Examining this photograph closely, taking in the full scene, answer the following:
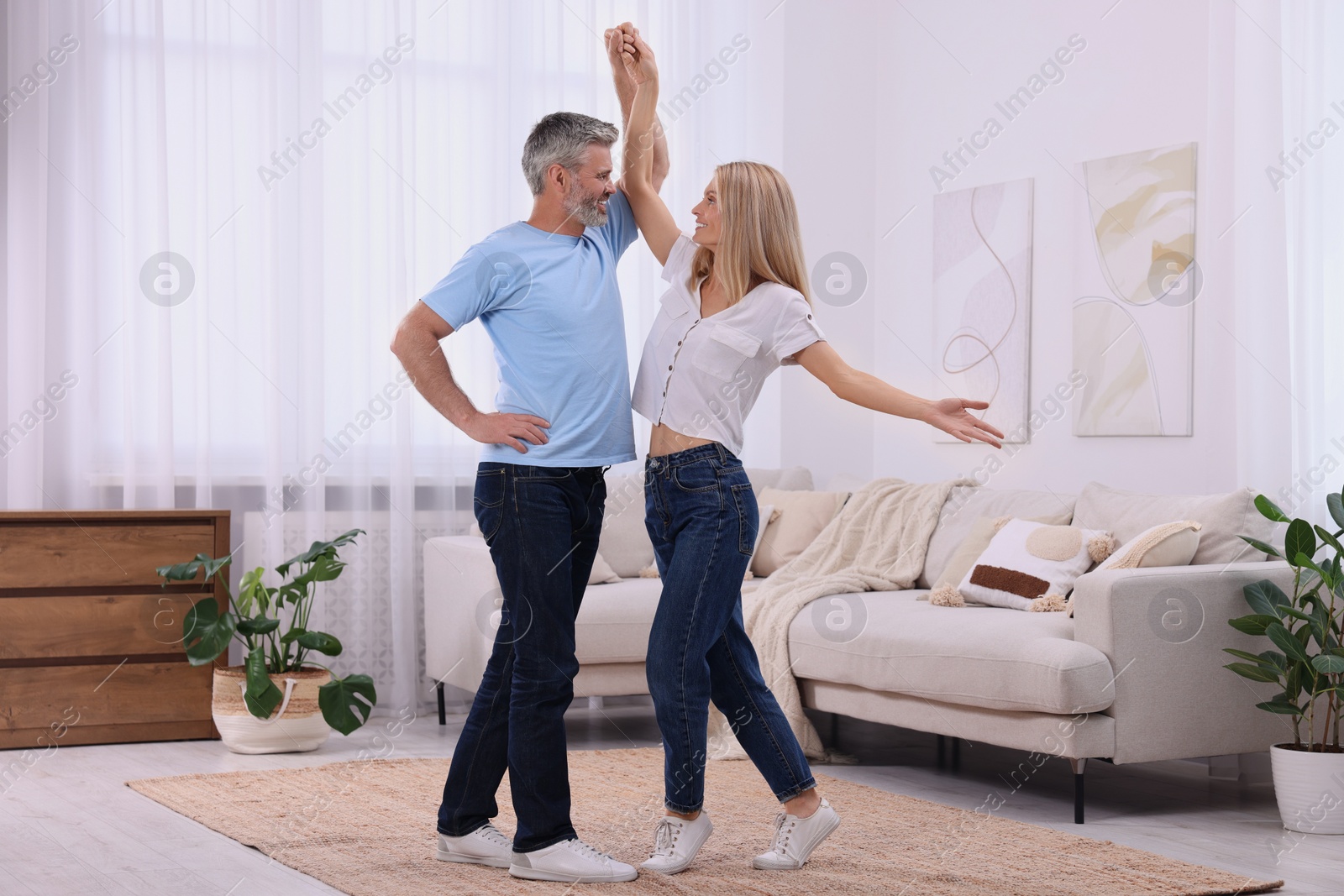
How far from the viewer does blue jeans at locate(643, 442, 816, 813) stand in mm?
2654

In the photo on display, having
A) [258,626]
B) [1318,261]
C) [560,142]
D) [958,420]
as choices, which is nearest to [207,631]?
[258,626]

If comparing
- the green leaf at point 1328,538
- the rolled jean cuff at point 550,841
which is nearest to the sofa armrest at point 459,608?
the rolled jean cuff at point 550,841

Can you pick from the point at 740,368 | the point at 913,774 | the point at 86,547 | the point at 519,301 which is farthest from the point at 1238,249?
the point at 86,547

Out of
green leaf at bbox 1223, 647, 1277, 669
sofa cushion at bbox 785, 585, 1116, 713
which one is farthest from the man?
green leaf at bbox 1223, 647, 1277, 669

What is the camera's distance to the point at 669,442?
273 centimetres

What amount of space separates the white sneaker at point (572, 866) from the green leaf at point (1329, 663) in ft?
5.60

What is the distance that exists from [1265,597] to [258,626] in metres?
2.92

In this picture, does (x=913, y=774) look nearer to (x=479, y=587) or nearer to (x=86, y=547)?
(x=479, y=587)

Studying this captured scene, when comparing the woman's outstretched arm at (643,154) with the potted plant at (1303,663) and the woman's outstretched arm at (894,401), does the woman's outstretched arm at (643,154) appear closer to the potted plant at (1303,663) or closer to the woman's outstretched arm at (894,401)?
the woman's outstretched arm at (894,401)

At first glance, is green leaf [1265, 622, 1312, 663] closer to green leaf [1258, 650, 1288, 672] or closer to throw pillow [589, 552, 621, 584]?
green leaf [1258, 650, 1288, 672]

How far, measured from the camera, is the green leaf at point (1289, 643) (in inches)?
137

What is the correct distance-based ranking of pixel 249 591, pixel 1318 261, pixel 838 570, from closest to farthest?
pixel 1318 261, pixel 249 591, pixel 838 570

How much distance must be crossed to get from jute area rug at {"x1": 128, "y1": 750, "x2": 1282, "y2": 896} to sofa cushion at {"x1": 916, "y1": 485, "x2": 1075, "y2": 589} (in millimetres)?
938

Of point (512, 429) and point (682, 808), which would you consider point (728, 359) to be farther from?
point (682, 808)
